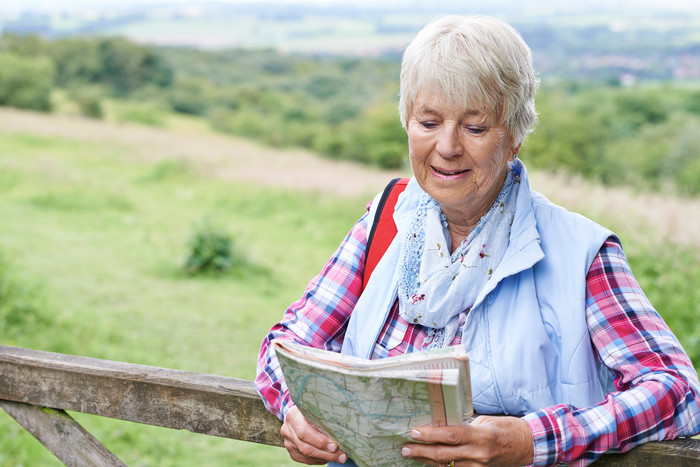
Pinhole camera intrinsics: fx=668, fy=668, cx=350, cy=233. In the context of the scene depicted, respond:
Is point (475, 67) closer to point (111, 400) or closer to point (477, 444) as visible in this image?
point (477, 444)

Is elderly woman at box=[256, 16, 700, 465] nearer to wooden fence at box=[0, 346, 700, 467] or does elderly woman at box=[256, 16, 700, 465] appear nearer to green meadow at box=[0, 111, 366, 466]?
wooden fence at box=[0, 346, 700, 467]

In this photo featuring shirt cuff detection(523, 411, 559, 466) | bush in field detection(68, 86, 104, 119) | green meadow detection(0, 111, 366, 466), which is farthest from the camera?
bush in field detection(68, 86, 104, 119)

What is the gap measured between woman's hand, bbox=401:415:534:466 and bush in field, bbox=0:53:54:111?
30.3 meters

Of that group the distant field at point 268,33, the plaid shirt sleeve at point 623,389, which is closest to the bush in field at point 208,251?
the plaid shirt sleeve at point 623,389

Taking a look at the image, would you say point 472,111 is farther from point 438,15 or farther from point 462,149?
point 438,15

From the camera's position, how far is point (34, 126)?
→ 19.4 meters

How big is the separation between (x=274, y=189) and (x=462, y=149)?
1215 cm

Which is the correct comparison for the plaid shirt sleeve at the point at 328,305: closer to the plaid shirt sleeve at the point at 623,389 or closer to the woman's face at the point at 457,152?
the woman's face at the point at 457,152

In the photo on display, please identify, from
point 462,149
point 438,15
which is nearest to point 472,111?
Result: point 462,149

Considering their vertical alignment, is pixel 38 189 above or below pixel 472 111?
below

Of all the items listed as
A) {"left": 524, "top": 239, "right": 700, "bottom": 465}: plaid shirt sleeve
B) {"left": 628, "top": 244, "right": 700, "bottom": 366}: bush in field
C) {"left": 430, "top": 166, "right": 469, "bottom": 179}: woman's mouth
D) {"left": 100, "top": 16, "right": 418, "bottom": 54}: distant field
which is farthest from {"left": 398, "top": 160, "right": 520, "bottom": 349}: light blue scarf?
{"left": 100, "top": 16, "right": 418, "bottom": 54}: distant field

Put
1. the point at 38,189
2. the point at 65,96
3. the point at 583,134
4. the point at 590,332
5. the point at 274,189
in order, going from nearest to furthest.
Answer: the point at 590,332 < the point at 38,189 < the point at 274,189 < the point at 583,134 < the point at 65,96

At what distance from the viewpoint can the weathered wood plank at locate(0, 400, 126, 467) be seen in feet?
5.59

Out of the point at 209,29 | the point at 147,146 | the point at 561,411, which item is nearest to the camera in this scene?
the point at 561,411
